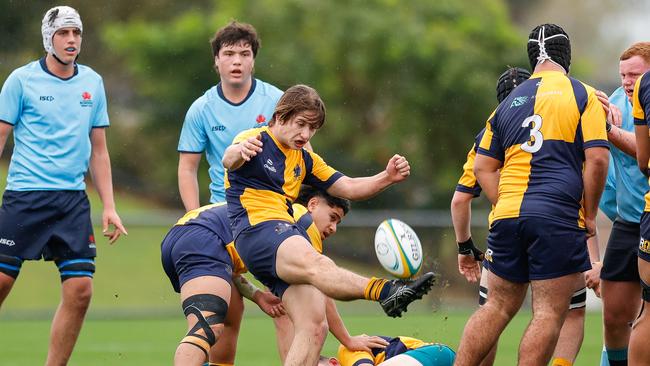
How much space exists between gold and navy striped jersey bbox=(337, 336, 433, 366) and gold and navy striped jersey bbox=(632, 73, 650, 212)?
70.8 inches

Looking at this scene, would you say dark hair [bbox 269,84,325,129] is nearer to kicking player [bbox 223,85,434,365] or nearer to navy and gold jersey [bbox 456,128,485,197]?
kicking player [bbox 223,85,434,365]

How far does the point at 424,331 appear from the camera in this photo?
539 inches

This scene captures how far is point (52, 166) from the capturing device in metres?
8.62

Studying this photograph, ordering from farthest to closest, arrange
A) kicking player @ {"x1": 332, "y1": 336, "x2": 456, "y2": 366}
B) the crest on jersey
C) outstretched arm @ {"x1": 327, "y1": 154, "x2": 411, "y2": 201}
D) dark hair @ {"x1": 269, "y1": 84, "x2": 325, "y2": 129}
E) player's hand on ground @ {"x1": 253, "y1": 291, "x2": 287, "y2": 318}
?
the crest on jersey
player's hand on ground @ {"x1": 253, "y1": 291, "x2": 287, "y2": 318}
outstretched arm @ {"x1": 327, "y1": 154, "x2": 411, "y2": 201}
kicking player @ {"x1": 332, "y1": 336, "x2": 456, "y2": 366}
dark hair @ {"x1": 269, "y1": 84, "x2": 325, "y2": 129}

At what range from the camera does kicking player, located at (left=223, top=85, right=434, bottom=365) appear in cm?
670

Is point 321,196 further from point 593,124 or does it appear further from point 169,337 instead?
point 169,337

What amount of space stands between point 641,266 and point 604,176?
0.56 m

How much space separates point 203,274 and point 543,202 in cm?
211

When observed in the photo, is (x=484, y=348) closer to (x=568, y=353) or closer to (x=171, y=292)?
(x=568, y=353)

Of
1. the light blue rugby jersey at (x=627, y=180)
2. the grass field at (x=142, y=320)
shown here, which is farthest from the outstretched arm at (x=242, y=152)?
the grass field at (x=142, y=320)

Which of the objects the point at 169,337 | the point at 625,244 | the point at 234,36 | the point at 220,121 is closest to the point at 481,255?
the point at 625,244

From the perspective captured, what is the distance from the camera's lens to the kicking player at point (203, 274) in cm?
703

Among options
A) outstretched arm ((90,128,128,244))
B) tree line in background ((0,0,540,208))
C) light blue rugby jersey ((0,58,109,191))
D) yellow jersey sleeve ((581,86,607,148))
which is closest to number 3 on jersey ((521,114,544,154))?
yellow jersey sleeve ((581,86,607,148))

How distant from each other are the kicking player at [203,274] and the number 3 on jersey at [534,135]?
1933 mm
